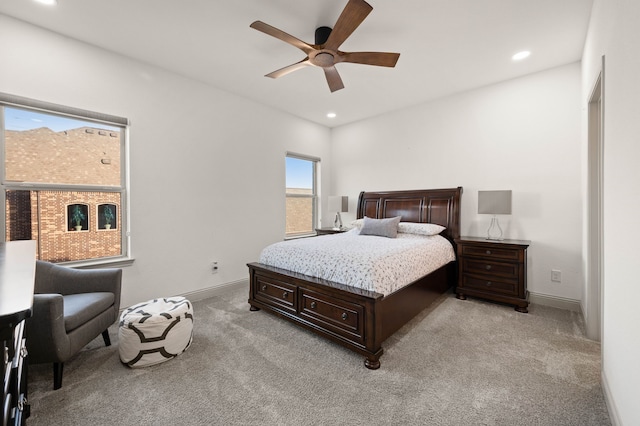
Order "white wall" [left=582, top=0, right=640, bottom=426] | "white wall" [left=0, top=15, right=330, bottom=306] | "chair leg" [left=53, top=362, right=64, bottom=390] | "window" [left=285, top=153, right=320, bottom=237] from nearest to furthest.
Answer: "white wall" [left=582, top=0, right=640, bottom=426]
"chair leg" [left=53, top=362, right=64, bottom=390]
"white wall" [left=0, top=15, right=330, bottom=306]
"window" [left=285, top=153, right=320, bottom=237]

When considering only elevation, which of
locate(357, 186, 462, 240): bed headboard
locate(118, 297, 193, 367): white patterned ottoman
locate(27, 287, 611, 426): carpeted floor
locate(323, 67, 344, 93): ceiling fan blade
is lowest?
locate(27, 287, 611, 426): carpeted floor

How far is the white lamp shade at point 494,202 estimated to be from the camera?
10.8 ft

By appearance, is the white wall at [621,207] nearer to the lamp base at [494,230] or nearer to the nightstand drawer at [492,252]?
the nightstand drawer at [492,252]

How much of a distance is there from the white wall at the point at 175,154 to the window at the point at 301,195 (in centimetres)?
40

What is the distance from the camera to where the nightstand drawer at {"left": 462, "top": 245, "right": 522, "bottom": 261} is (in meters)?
3.13

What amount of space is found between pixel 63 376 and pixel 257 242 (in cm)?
259

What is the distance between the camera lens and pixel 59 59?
2.57m

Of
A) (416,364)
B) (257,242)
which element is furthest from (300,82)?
(416,364)

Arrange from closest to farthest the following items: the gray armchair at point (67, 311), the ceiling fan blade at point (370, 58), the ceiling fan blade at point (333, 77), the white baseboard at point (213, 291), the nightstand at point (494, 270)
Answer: the gray armchair at point (67, 311) < the ceiling fan blade at point (370, 58) < the ceiling fan blade at point (333, 77) < the nightstand at point (494, 270) < the white baseboard at point (213, 291)

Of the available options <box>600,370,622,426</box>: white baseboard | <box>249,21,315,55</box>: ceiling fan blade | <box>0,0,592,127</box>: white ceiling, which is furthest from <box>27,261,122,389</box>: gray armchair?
<box>600,370,622,426</box>: white baseboard

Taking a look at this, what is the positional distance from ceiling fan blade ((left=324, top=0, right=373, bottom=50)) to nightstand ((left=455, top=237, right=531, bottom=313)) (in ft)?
9.13

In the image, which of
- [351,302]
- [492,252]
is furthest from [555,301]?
[351,302]

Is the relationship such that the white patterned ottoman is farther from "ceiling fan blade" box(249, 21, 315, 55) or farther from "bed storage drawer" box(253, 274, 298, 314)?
"ceiling fan blade" box(249, 21, 315, 55)

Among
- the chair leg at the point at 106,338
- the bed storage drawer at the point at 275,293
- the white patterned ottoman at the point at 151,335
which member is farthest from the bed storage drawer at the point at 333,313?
the chair leg at the point at 106,338
